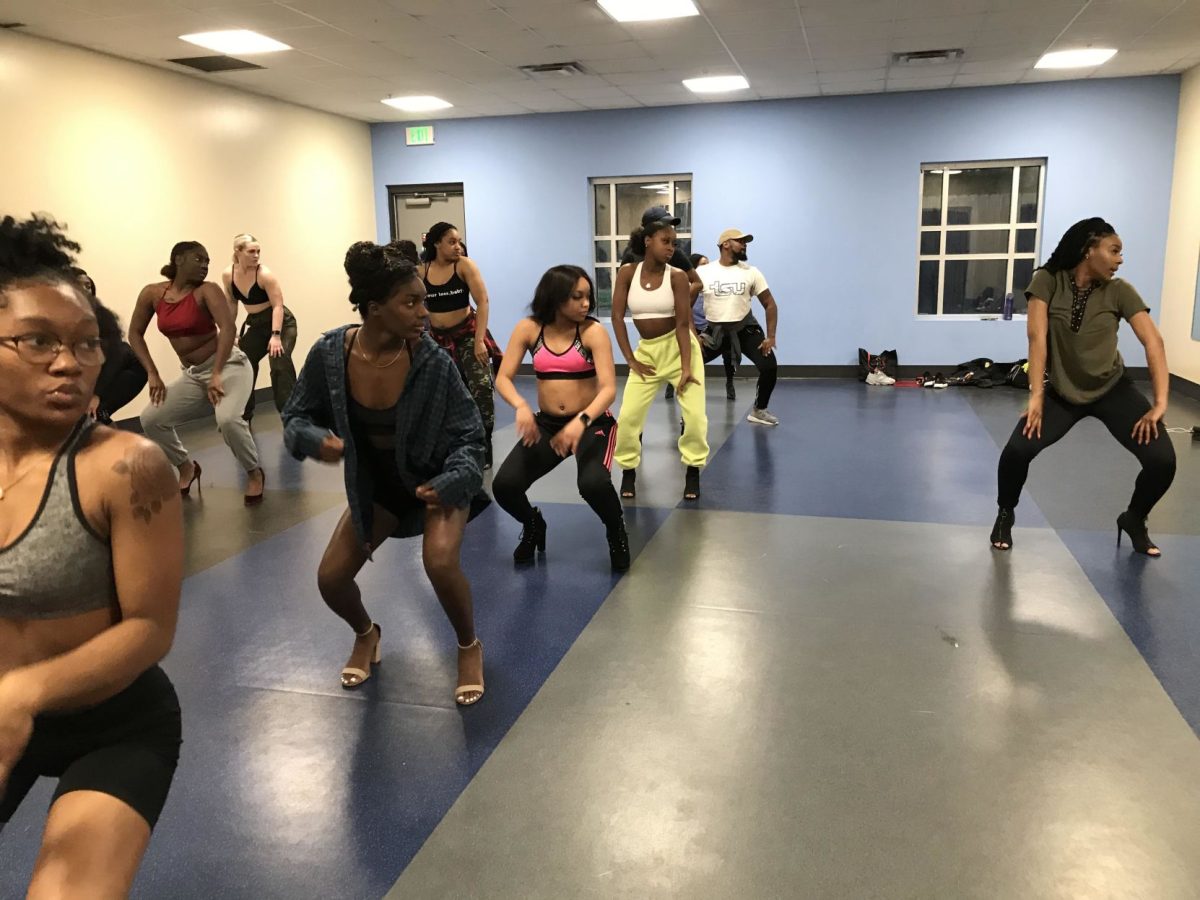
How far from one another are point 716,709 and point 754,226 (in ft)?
29.0

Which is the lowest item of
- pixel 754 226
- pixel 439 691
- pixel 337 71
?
pixel 439 691

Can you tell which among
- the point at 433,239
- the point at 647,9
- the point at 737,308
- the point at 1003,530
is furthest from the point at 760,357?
the point at 1003,530

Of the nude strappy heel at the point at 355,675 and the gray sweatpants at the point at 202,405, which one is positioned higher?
the gray sweatpants at the point at 202,405

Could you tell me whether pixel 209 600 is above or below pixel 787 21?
below

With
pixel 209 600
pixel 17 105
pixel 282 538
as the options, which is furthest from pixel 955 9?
pixel 17 105

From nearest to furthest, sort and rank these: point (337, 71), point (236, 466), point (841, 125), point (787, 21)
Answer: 1. point (236, 466)
2. point (787, 21)
3. point (337, 71)
4. point (841, 125)

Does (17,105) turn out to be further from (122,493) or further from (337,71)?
(122,493)

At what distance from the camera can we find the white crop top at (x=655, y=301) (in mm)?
5078

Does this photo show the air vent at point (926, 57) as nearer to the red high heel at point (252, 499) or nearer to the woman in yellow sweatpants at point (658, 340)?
the woman in yellow sweatpants at point (658, 340)

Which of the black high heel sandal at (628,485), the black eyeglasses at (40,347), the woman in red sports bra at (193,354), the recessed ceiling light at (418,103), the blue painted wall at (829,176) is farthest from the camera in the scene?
the recessed ceiling light at (418,103)

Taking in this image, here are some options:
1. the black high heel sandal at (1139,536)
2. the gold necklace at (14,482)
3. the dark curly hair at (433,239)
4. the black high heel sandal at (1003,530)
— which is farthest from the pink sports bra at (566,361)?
the gold necklace at (14,482)

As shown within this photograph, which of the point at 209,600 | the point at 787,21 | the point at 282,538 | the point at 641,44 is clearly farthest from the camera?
the point at 641,44

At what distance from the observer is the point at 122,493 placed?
134 cm

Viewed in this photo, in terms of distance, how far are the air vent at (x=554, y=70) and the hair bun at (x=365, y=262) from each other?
6.61 m
